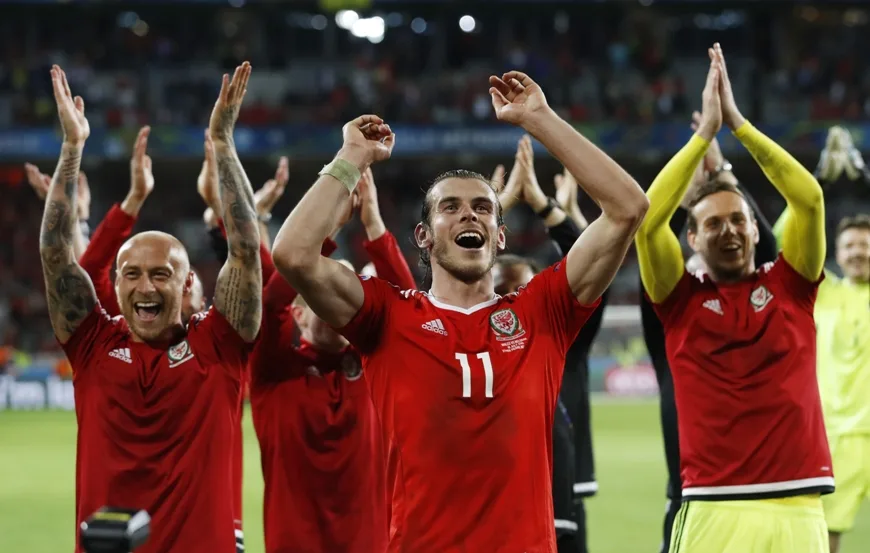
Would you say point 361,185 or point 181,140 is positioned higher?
point 181,140

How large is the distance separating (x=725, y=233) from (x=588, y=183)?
57.5 inches

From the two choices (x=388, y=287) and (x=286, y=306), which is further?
(x=286, y=306)

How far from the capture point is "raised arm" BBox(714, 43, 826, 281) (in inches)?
181

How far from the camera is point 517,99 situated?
→ 3.60 metres

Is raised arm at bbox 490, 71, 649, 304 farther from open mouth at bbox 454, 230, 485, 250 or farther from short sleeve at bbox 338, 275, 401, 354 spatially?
short sleeve at bbox 338, 275, 401, 354

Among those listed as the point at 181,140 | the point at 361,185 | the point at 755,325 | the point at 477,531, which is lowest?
the point at 477,531

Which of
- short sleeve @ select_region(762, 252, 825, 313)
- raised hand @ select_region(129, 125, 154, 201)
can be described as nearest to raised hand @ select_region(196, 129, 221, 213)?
raised hand @ select_region(129, 125, 154, 201)

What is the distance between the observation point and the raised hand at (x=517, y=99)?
3543mm

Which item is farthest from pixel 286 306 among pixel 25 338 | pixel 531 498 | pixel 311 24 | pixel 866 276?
pixel 311 24

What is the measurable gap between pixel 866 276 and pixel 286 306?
4.28 metres

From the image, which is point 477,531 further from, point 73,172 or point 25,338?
point 25,338

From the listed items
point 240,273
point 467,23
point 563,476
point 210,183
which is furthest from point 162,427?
point 467,23

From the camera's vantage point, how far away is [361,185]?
503cm

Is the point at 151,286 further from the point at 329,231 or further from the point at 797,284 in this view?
the point at 797,284
